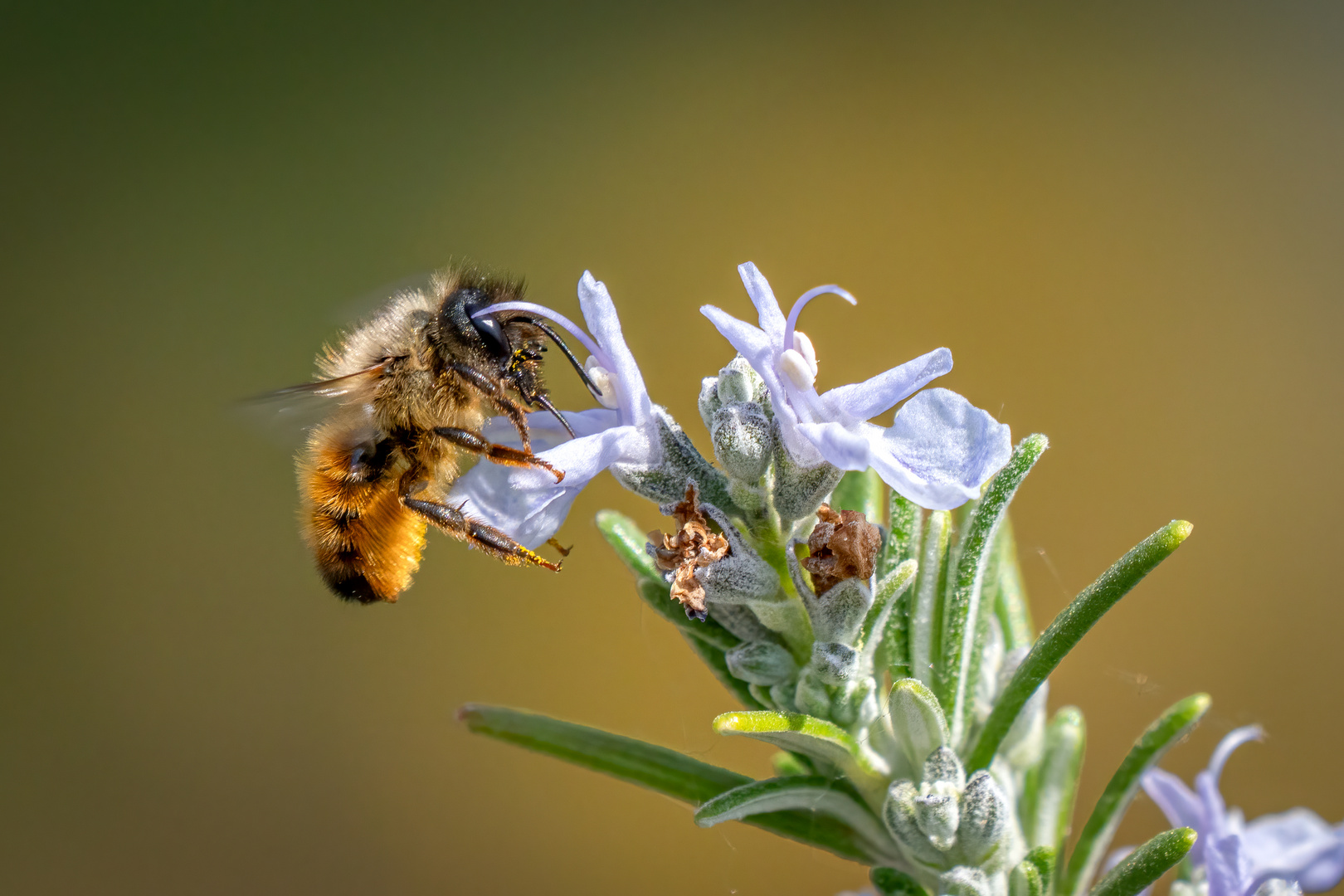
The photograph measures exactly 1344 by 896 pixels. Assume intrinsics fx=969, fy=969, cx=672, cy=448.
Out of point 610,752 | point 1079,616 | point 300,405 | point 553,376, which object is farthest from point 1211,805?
point 553,376

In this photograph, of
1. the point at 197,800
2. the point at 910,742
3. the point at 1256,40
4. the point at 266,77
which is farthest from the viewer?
the point at 266,77

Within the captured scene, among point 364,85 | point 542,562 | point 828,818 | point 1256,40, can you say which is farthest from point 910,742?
point 364,85

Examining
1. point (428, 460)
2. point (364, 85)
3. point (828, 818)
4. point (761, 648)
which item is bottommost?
point (828, 818)

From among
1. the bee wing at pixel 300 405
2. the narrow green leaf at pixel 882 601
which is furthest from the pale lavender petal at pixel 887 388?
the bee wing at pixel 300 405

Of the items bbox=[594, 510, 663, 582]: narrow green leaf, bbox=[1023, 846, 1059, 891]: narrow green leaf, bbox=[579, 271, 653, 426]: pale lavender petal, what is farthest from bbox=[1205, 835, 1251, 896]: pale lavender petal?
bbox=[579, 271, 653, 426]: pale lavender petal

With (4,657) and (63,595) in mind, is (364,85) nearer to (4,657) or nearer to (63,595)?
(63,595)

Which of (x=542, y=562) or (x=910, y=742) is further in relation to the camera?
(x=542, y=562)
